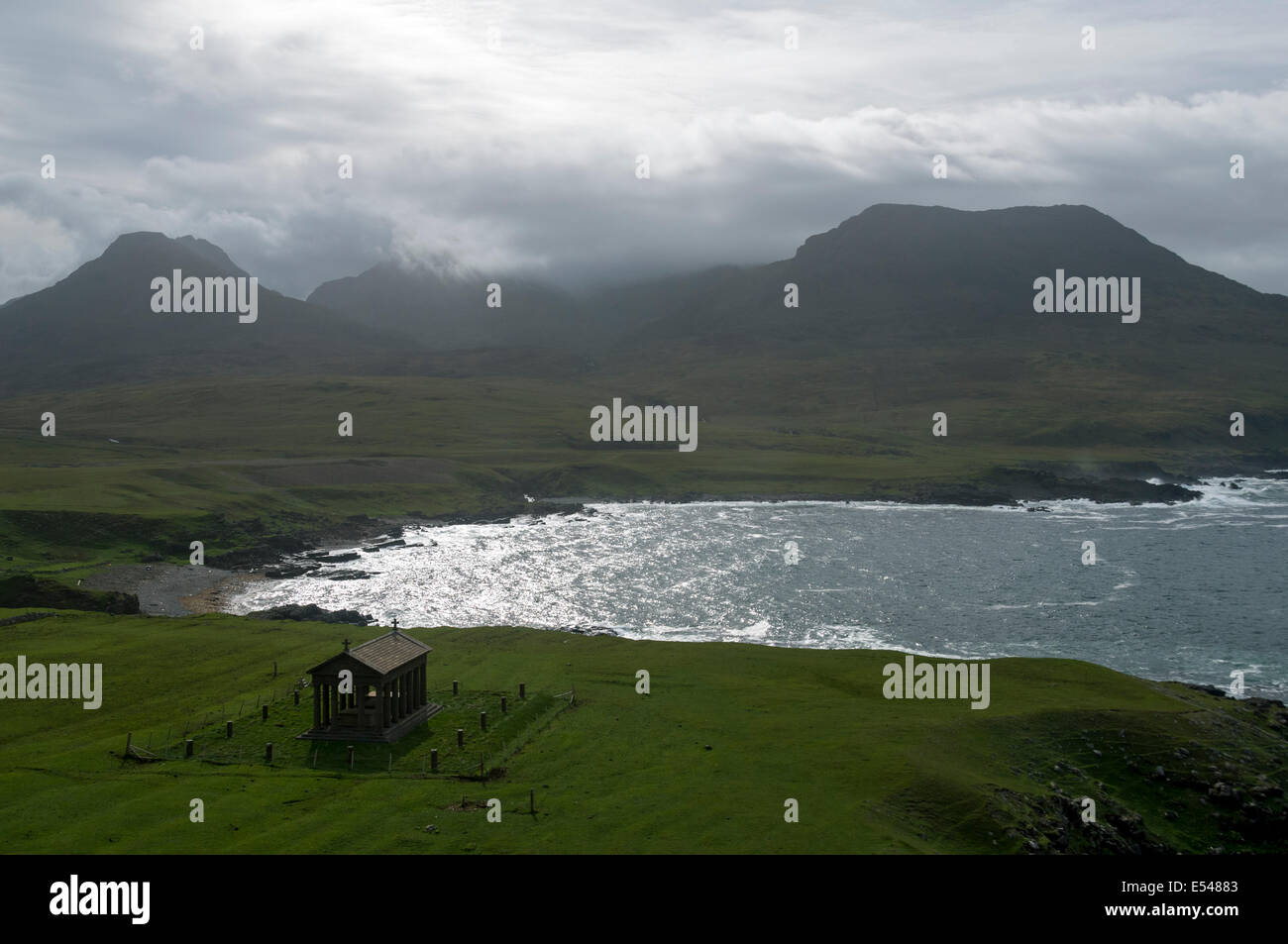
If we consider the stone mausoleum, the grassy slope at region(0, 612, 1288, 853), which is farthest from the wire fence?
the stone mausoleum

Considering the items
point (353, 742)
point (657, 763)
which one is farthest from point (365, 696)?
point (657, 763)

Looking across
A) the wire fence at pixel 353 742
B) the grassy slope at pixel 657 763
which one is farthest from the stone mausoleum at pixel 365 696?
the grassy slope at pixel 657 763

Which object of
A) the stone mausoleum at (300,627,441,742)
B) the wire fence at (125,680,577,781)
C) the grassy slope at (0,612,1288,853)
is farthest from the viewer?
the stone mausoleum at (300,627,441,742)

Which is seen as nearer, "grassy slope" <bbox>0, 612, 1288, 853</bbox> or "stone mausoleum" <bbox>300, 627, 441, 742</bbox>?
"grassy slope" <bbox>0, 612, 1288, 853</bbox>

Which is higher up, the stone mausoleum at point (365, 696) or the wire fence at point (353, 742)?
the stone mausoleum at point (365, 696)

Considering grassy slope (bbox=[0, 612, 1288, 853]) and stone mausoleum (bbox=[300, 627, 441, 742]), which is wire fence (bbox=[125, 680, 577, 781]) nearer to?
grassy slope (bbox=[0, 612, 1288, 853])

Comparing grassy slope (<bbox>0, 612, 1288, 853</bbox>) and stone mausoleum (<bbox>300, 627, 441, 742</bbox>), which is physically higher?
stone mausoleum (<bbox>300, 627, 441, 742</bbox>)

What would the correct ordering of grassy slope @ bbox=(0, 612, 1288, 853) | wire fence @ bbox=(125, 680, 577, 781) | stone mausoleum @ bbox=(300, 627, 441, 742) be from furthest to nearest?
stone mausoleum @ bbox=(300, 627, 441, 742) → wire fence @ bbox=(125, 680, 577, 781) → grassy slope @ bbox=(0, 612, 1288, 853)

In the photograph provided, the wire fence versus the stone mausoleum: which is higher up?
the stone mausoleum

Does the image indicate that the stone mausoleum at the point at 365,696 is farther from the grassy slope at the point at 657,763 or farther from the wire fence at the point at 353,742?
the grassy slope at the point at 657,763
